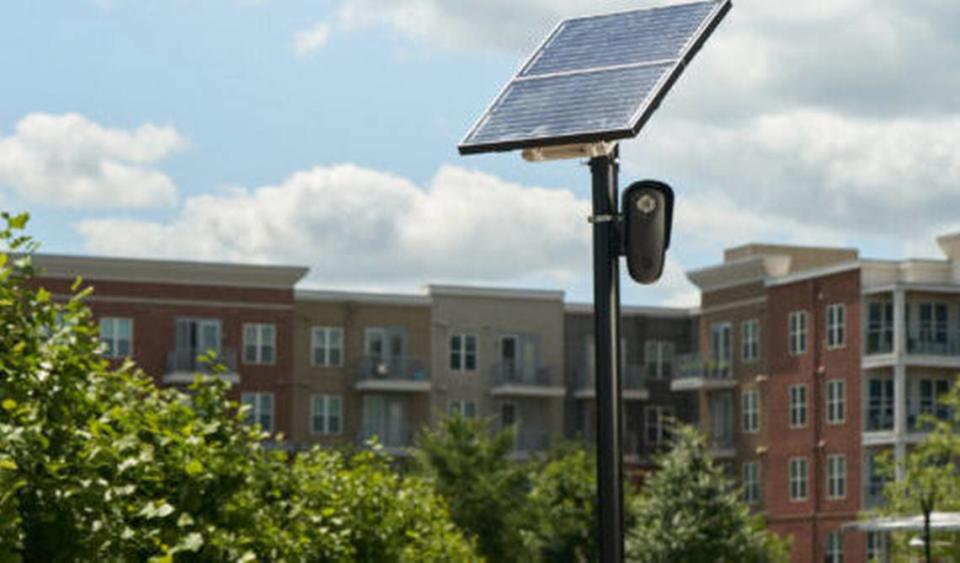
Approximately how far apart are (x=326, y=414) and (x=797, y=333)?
726 inches

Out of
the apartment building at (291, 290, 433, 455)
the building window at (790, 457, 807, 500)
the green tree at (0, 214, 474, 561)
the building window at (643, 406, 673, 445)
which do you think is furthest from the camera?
the building window at (643, 406, 673, 445)

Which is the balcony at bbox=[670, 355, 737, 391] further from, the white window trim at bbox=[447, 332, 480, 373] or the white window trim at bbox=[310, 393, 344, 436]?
the white window trim at bbox=[310, 393, 344, 436]

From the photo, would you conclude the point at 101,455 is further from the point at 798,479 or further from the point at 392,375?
the point at 392,375

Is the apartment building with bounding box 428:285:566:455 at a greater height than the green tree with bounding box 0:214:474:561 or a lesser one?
greater

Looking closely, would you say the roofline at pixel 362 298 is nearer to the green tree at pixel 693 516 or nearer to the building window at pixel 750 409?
the building window at pixel 750 409

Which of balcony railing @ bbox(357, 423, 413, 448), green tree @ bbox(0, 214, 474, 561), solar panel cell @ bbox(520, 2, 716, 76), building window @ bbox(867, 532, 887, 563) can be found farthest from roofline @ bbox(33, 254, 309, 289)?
solar panel cell @ bbox(520, 2, 716, 76)

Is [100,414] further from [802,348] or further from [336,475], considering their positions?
[802,348]

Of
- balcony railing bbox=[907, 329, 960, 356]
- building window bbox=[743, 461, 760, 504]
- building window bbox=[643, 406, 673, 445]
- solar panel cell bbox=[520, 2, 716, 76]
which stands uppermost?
balcony railing bbox=[907, 329, 960, 356]

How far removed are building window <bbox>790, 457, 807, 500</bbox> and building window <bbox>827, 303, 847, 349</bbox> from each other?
4558 mm

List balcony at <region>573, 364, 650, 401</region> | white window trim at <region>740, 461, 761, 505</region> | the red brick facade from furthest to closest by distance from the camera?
1. balcony at <region>573, 364, 650, 401</region>
2. white window trim at <region>740, 461, 761, 505</region>
3. the red brick facade

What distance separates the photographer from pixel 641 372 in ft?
319

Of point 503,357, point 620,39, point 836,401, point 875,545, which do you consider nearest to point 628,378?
point 503,357

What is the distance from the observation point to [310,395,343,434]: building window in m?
91.4

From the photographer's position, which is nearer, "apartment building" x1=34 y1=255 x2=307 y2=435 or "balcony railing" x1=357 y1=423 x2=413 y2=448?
"apartment building" x1=34 y1=255 x2=307 y2=435
